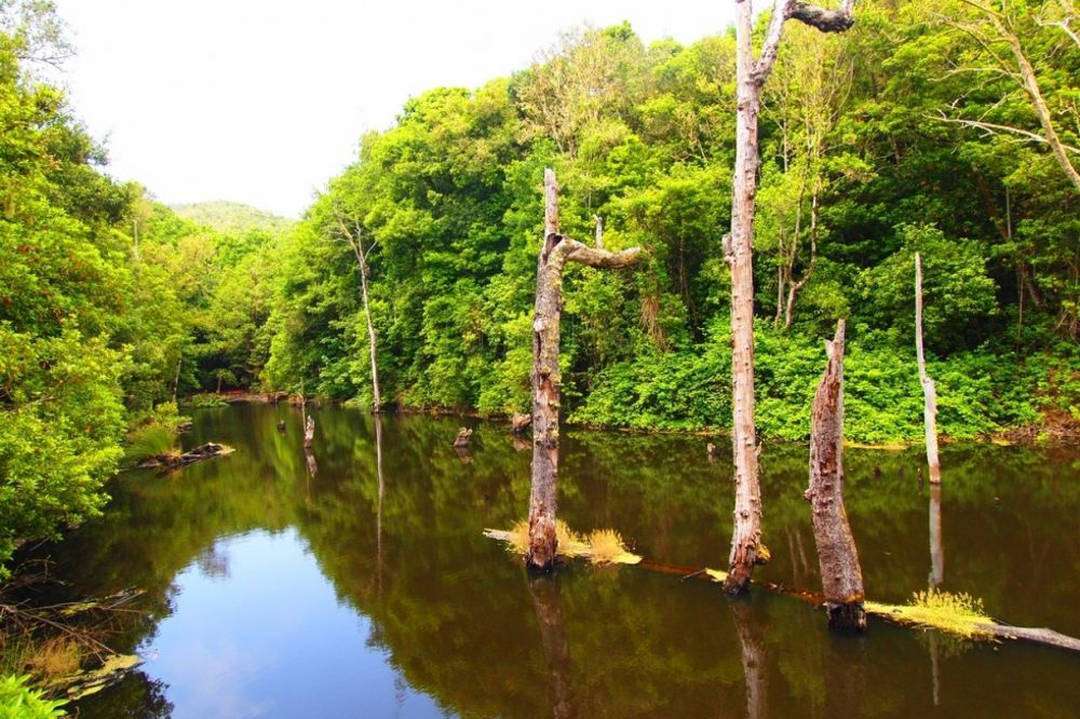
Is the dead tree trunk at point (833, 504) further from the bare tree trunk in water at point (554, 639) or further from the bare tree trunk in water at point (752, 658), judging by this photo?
the bare tree trunk in water at point (554, 639)

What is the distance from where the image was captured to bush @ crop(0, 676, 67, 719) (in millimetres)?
3947

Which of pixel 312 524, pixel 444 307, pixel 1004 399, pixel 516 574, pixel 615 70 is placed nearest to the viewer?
pixel 516 574

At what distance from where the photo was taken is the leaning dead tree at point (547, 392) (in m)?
10.6

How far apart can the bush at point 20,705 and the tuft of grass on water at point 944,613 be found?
855 cm

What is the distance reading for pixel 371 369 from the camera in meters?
40.9

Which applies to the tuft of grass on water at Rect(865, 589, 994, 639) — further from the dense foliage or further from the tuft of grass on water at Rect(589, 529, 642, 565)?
the dense foliage

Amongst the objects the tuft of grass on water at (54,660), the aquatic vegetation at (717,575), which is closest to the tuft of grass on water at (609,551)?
the aquatic vegetation at (717,575)

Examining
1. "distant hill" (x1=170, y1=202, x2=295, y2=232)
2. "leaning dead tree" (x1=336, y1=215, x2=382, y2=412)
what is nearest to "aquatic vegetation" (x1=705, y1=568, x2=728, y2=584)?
"leaning dead tree" (x1=336, y1=215, x2=382, y2=412)

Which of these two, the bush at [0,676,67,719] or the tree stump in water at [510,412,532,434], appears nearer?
the bush at [0,676,67,719]

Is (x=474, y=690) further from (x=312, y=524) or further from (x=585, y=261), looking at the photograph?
(x=312, y=524)

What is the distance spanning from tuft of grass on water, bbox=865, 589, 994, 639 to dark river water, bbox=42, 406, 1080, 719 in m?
0.23

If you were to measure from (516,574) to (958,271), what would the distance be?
17.6 meters

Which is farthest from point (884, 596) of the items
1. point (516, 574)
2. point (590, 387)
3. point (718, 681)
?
point (590, 387)

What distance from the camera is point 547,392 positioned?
1061 centimetres
